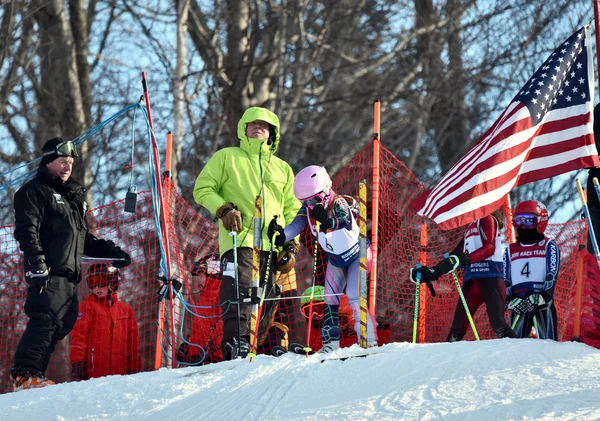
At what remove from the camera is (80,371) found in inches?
372

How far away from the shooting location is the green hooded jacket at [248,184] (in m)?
8.55

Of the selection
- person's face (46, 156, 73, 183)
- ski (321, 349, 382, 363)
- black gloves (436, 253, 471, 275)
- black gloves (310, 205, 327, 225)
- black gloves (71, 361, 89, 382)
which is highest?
person's face (46, 156, 73, 183)

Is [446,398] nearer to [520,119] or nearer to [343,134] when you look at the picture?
[520,119]

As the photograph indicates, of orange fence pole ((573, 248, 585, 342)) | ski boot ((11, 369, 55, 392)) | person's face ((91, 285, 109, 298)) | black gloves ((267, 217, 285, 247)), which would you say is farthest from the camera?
person's face ((91, 285, 109, 298))

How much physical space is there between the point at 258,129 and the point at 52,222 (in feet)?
6.03

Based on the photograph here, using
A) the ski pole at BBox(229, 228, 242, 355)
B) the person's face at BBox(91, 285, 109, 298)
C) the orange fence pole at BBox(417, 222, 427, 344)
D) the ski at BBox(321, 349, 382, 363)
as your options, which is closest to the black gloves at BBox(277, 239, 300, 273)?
the ski pole at BBox(229, 228, 242, 355)

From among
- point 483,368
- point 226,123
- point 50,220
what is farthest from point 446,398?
point 226,123

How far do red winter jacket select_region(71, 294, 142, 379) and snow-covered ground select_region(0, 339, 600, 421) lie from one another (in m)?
1.77

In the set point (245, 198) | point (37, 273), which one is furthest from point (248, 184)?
point (37, 273)

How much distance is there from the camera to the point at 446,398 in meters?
6.37

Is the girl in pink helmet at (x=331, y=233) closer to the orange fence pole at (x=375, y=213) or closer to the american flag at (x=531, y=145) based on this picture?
the orange fence pole at (x=375, y=213)

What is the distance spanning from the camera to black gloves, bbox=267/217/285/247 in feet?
27.2

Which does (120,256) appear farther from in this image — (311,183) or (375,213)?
(375,213)

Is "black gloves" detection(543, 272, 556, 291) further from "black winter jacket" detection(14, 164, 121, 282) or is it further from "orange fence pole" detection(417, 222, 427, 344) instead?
"black winter jacket" detection(14, 164, 121, 282)
